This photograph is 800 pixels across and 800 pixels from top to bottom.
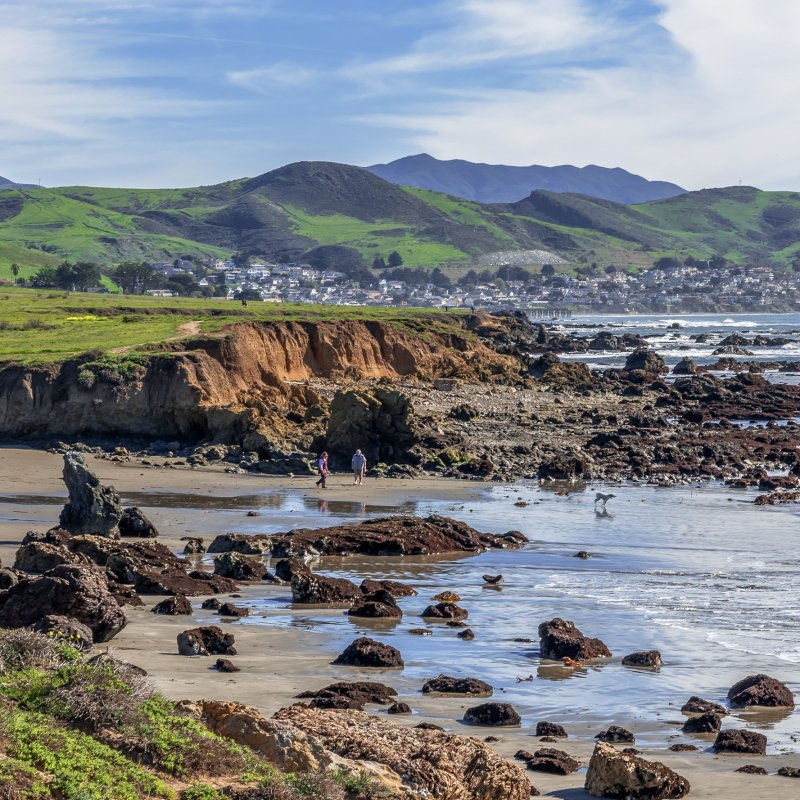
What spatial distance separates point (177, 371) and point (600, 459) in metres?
13.5

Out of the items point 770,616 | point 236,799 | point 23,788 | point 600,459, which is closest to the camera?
point 23,788

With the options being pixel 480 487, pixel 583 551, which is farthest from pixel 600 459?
pixel 583 551

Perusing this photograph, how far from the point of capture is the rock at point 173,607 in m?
17.7

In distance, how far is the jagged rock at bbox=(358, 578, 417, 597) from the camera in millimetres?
19828

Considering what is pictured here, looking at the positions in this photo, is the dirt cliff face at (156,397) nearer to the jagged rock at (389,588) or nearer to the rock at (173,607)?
the jagged rock at (389,588)

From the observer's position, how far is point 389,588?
19984 mm

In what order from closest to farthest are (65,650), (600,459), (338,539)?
(65,650) → (338,539) → (600,459)

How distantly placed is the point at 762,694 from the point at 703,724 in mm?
1395

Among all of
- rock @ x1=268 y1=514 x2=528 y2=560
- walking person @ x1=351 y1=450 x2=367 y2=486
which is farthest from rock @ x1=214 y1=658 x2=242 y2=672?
walking person @ x1=351 y1=450 x2=367 y2=486

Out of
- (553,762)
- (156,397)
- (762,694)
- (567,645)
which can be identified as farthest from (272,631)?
(156,397)

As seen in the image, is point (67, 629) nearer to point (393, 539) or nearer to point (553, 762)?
point (553, 762)

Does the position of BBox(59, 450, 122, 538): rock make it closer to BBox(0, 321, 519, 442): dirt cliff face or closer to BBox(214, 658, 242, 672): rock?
BBox(214, 658, 242, 672): rock

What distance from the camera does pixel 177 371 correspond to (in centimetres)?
4062

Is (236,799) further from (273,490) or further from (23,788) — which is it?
(273,490)
